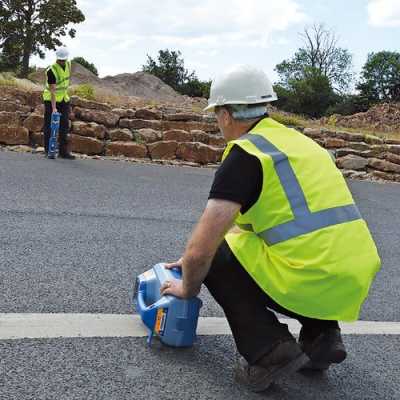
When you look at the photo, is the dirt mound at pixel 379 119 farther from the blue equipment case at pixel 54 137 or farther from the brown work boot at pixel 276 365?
the brown work boot at pixel 276 365

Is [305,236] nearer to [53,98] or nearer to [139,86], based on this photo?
[53,98]

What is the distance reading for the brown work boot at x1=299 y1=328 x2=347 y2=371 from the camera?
8.32ft

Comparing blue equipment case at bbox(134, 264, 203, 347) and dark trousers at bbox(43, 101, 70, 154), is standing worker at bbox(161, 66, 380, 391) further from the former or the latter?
dark trousers at bbox(43, 101, 70, 154)

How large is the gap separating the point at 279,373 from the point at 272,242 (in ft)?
1.77

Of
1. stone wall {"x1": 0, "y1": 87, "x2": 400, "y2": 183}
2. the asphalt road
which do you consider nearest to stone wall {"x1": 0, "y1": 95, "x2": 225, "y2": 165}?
stone wall {"x1": 0, "y1": 87, "x2": 400, "y2": 183}

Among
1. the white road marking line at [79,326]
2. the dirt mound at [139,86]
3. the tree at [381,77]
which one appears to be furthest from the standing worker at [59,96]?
the tree at [381,77]

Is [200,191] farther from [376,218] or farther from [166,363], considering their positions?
[166,363]

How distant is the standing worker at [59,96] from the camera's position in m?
9.12

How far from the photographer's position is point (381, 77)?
38.4m

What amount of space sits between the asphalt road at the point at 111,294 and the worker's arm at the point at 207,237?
46 centimetres

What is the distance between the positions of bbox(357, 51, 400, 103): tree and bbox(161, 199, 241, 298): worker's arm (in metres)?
34.1

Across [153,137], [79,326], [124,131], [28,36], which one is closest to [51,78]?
[124,131]

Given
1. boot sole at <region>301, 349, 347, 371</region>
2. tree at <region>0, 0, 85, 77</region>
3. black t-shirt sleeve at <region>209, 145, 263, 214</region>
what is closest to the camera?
black t-shirt sleeve at <region>209, 145, 263, 214</region>

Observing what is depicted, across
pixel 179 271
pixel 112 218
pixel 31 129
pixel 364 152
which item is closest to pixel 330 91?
pixel 364 152
